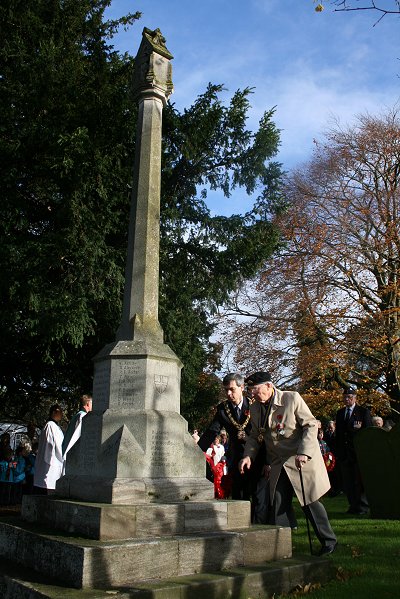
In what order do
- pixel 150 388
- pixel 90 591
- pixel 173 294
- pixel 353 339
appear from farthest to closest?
pixel 353 339, pixel 173 294, pixel 150 388, pixel 90 591

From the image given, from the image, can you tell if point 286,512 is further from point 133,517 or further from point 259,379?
point 133,517

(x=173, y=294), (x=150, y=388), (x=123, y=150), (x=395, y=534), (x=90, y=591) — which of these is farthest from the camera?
(x=173, y=294)

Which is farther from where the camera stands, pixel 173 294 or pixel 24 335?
pixel 173 294

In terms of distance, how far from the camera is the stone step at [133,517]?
4.90 metres

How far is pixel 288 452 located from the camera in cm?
623

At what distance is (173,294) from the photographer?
1653 cm

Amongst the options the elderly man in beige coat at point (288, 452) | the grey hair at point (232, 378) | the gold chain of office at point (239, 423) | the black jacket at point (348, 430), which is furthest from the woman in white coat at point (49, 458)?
the black jacket at point (348, 430)

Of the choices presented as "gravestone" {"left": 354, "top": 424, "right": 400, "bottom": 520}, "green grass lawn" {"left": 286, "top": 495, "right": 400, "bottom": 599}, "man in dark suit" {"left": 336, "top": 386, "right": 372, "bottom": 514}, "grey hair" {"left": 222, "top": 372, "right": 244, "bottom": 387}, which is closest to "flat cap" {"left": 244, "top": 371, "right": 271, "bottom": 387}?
"grey hair" {"left": 222, "top": 372, "right": 244, "bottom": 387}

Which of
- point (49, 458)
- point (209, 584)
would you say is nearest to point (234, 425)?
point (209, 584)

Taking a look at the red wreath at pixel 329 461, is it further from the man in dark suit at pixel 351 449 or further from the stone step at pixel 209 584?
the stone step at pixel 209 584

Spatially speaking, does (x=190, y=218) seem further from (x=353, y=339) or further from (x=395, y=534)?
(x=395, y=534)

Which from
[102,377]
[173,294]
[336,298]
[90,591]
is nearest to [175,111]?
[173,294]

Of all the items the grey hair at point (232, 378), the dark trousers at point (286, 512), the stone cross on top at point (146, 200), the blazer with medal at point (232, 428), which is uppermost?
the stone cross on top at point (146, 200)

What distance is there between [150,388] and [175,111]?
Result: 12.3 meters
